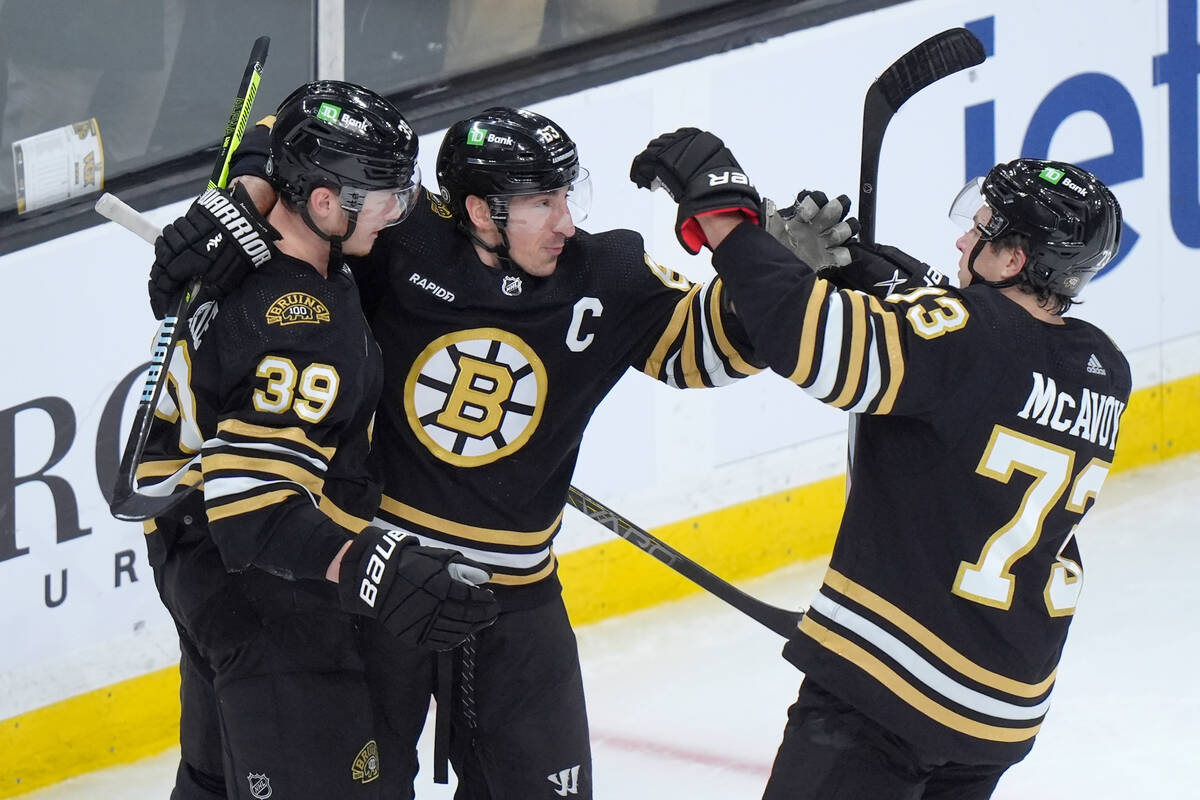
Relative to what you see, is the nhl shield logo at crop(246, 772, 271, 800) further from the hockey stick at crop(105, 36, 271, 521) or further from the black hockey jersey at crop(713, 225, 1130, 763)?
the black hockey jersey at crop(713, 225, 1130, 763)

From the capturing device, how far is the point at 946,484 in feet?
7.06

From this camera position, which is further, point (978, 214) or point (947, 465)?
point (978, 214)

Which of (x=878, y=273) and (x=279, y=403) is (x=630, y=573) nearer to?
(x=878, y=273)

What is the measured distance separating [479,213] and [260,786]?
85 centimetres

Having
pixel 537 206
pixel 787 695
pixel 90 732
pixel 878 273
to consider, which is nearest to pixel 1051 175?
pixel 878 273

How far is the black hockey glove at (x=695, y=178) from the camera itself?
6.97ft

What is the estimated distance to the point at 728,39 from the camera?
4160 mm

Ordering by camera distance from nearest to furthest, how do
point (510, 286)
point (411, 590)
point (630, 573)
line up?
point (411, 590) < point (510, 286) < point (630, 573)

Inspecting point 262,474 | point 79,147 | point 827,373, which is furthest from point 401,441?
point 79,147

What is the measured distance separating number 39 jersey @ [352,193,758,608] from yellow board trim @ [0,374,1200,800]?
141 cm

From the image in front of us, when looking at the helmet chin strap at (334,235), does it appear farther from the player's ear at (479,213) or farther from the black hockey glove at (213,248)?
the player's ear at (479,213)

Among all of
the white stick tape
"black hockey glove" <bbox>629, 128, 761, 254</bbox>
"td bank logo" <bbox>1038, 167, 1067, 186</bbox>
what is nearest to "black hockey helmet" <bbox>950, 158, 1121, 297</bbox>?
"td bank logo" <bbox>1038, 167, 1067, 186</bbox>

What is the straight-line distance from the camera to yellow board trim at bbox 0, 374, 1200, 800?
11.5ft

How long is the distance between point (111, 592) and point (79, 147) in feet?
3.09
